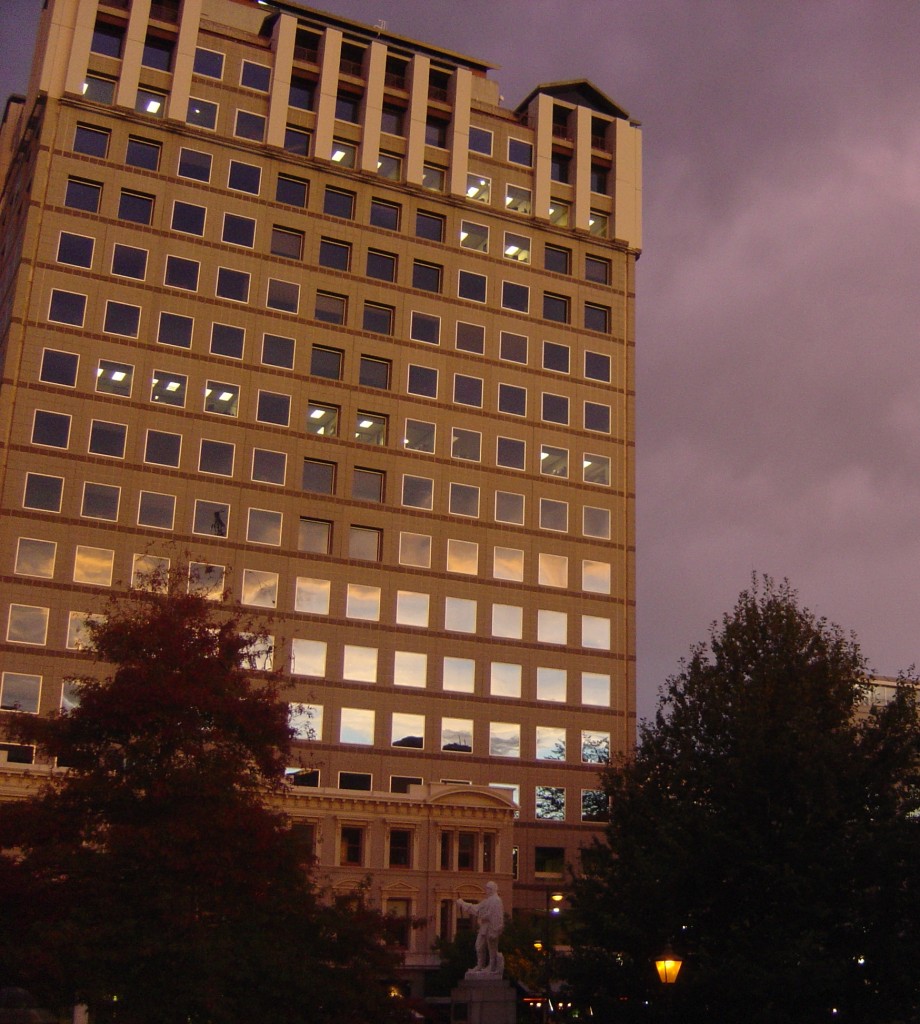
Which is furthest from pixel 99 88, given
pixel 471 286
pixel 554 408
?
pixel 554 408

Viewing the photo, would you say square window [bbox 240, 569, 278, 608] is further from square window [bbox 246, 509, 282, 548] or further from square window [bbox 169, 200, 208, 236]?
square window [bbox 169, 200, 208, 236]

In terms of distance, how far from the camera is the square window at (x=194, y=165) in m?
86.8

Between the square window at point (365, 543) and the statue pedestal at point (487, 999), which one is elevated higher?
the square window at point (365, 543)

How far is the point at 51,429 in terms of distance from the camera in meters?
79.6

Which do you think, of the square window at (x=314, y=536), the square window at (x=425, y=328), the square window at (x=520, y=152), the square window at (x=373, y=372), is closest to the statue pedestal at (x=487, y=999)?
the square window at (x=314, y=536)

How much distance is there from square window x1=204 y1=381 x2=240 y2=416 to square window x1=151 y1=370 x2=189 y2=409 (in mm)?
1538

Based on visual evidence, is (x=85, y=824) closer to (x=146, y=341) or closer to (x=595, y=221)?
(x=146, y=341)

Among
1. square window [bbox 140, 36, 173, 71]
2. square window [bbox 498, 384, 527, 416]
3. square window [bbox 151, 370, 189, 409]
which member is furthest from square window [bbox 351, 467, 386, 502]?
square window [bbox 140, 36, 173, 71]

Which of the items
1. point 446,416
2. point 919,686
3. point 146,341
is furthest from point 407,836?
point 919,686

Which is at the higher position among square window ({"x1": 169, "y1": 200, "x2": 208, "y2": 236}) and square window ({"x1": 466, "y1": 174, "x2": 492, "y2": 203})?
square window ({"x1": 466, "y1": 174, "x2": 492, "y2": 203})

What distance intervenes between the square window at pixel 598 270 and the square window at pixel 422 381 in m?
15.4

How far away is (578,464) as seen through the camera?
9356 cm

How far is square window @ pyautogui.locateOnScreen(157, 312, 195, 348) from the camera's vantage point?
8394 cm

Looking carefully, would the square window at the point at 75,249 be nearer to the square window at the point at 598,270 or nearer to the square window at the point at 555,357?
the square window at the point at 555,357
